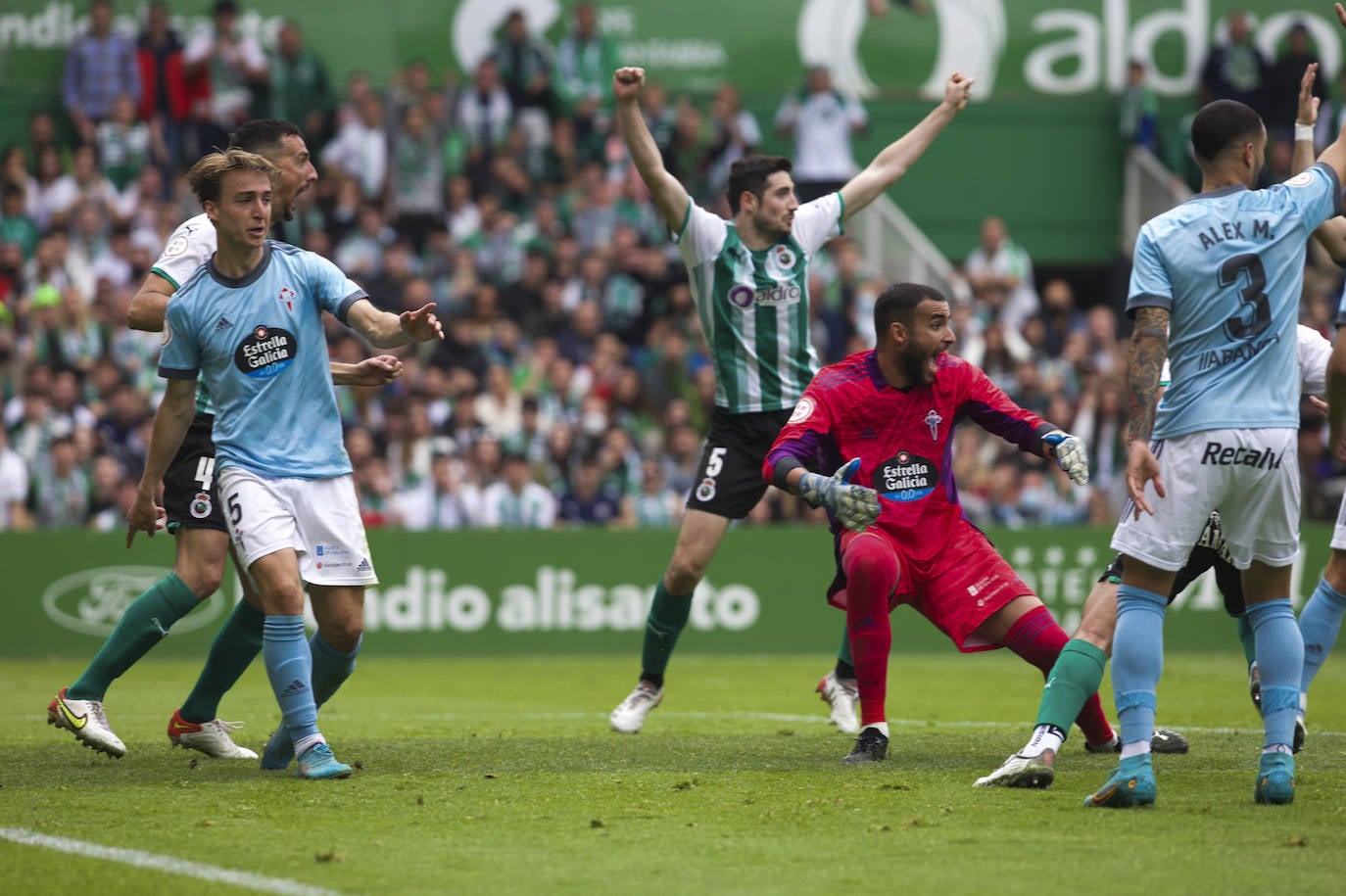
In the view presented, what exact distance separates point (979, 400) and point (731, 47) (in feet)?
54.0

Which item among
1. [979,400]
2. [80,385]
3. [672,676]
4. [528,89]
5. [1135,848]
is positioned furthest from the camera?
[528,89]

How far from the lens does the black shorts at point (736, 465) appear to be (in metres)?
9.40

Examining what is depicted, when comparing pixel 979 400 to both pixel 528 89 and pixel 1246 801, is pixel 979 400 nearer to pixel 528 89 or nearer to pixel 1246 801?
pixel 1246 801

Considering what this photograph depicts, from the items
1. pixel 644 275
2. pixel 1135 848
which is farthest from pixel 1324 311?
pixel 1135 848

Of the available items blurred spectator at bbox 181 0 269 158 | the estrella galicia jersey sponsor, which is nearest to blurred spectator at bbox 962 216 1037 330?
blurred spectator at bbox 181 0 269 158

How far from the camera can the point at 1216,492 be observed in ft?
20.5

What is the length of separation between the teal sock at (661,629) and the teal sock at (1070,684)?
9.90 feet

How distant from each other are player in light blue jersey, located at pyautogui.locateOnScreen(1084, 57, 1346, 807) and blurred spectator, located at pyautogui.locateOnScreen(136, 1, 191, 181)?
52.3 feet

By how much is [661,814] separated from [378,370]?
7.75 feet

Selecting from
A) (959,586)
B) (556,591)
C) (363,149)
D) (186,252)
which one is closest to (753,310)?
(959,586)

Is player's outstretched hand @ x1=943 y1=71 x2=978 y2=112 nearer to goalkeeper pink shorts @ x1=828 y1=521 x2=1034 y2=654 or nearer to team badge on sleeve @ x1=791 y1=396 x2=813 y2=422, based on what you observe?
team badge on sleeve @ x1=791 y1=396 x2=813 y2=422

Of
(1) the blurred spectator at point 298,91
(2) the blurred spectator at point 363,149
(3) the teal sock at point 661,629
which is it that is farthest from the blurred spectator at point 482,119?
(3) the teal sock at point 661,629

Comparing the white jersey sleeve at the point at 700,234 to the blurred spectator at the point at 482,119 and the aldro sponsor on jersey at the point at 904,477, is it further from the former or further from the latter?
the blurred spectator at the point at 482,119

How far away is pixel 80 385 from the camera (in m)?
17.4
